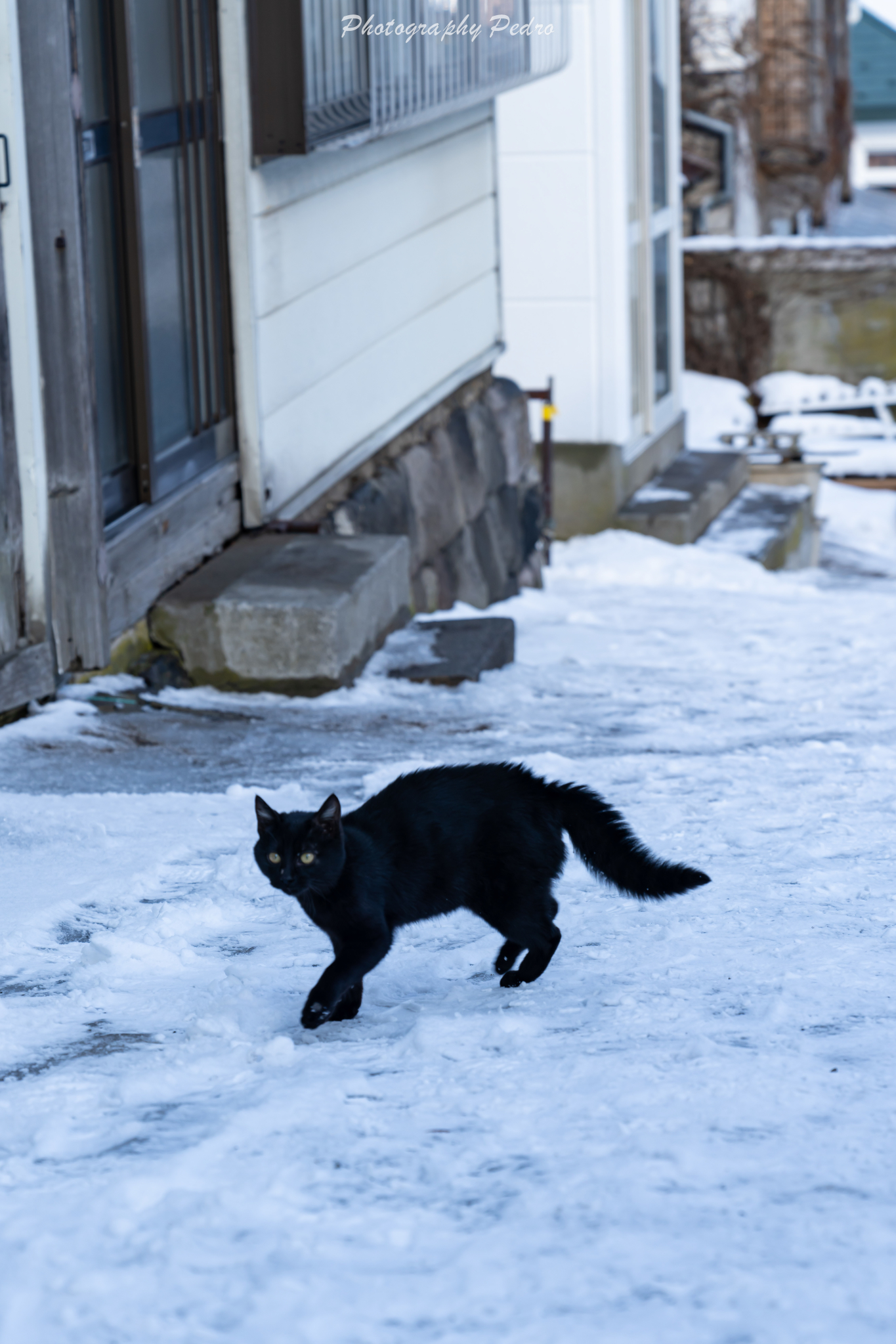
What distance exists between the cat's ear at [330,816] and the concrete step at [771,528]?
8.98 metres

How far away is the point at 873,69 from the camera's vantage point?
3438 centimetres

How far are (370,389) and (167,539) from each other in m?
1.96

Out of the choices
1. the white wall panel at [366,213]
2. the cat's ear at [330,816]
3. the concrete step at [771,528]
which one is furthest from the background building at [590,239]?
the cat's ear at [330,816]

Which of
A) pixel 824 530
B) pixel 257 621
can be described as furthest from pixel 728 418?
pixel 257 621

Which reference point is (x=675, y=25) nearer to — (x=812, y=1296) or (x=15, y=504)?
(x=15, y=504)

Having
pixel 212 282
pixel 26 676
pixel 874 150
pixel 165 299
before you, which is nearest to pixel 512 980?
pixel 26 676

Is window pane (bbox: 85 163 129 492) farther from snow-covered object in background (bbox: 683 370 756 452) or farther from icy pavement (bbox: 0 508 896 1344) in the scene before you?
snow-covered object in background (bbox: 683 370 756 452)

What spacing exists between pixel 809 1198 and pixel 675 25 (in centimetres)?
1259

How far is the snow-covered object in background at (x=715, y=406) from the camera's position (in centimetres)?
1836

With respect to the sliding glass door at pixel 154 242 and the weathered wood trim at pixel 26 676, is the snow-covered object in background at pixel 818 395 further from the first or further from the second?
the weathered wood trim at pixel 26 676

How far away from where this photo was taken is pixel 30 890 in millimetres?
3365

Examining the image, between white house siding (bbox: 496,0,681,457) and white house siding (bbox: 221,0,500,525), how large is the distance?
8.67ft

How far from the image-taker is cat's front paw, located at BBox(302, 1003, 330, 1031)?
2.69 m

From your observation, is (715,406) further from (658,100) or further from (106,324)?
(106,324)
